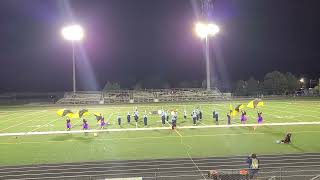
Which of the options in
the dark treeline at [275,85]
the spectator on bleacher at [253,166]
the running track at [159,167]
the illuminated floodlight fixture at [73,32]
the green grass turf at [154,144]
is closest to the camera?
the spectator on bleacher at [253,166]

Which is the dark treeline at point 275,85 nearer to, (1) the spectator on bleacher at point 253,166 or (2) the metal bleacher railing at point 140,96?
(2) the metal bleacher railing at point 140,96

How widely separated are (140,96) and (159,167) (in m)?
53.6

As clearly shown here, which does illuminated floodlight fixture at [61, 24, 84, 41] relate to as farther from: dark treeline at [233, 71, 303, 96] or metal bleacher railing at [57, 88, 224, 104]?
dark treeline at [233, 71, 303, 96]

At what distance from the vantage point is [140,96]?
2778 inches

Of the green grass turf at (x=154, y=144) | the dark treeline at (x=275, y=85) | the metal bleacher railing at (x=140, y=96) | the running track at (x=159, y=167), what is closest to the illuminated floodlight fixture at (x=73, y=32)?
the metal bleacher railing at (x=140, y=96)

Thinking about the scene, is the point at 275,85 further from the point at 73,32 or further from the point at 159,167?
the point at 159,167

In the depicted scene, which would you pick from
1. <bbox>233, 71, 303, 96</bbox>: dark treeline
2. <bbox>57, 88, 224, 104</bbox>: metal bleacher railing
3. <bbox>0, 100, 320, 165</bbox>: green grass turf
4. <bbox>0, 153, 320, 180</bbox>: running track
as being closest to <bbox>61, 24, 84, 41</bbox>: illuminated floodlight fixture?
<bbox>57, 88, 224, 104</bbox>: metal bleacher railing

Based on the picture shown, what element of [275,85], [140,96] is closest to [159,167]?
[140,96]

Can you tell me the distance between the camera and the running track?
52.1ft

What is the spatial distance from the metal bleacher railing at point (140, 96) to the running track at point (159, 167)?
48.5m

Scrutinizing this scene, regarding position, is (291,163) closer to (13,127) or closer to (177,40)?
(13,127)

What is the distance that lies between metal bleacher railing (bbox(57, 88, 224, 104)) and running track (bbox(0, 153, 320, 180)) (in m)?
48.5

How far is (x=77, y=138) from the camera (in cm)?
2641

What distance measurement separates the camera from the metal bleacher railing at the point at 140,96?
220 ft
